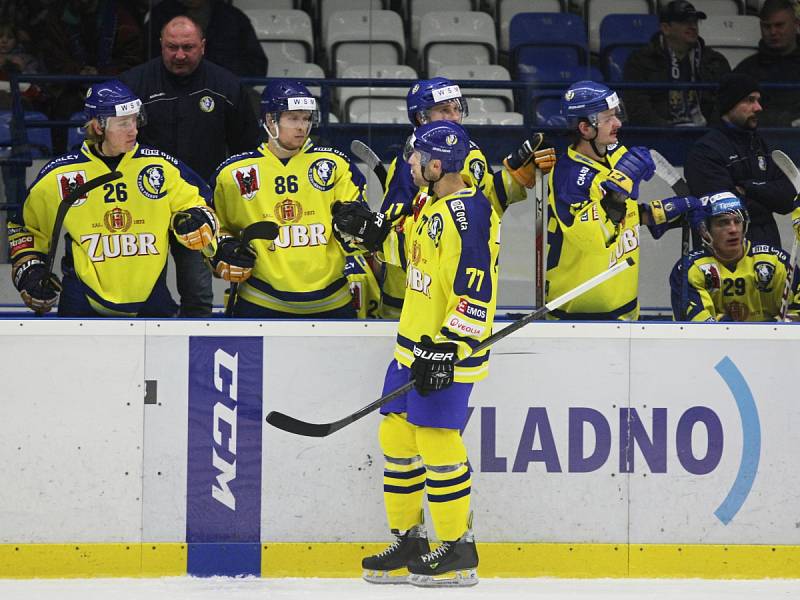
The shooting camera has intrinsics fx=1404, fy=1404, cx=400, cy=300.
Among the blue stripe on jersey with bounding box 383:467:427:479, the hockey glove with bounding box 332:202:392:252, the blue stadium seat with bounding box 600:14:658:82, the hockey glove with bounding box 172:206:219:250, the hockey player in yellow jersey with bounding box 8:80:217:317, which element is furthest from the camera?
the blue stadium seat with bounding box 600:14:658:82

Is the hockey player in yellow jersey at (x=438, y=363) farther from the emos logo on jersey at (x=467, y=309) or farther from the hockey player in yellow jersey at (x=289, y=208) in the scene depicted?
the hockey player in yellow jersey at (x=289, y=208)

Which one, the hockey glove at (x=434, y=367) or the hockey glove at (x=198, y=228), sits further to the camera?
the hockey glove at (x=198, y=228)

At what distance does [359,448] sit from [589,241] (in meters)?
1.00

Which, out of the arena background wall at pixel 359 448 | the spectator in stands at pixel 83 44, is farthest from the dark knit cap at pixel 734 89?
the spectator in stands at pixel 83 44

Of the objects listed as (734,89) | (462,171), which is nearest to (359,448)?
(462,171)

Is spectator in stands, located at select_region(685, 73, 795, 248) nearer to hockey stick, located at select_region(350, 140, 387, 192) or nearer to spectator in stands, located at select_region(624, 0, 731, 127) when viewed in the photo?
hockey stick, located at select_region(350, 140, 387, 192)

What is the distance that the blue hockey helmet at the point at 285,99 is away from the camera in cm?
452

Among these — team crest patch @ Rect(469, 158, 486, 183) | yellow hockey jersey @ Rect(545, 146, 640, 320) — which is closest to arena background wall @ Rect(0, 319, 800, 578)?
yellow hockey jersey @ Rect(545, 146, 640, 320)

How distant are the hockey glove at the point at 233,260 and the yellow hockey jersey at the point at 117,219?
22 centimetres

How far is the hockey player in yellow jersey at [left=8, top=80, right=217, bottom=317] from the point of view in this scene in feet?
14.8

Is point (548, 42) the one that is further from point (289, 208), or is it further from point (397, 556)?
point (397, 556)

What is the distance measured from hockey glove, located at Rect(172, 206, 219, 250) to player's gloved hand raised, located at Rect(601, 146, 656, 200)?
1259 mm

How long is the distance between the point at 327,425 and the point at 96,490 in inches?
30.2

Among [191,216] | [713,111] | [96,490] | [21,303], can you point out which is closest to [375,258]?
[191,216]
